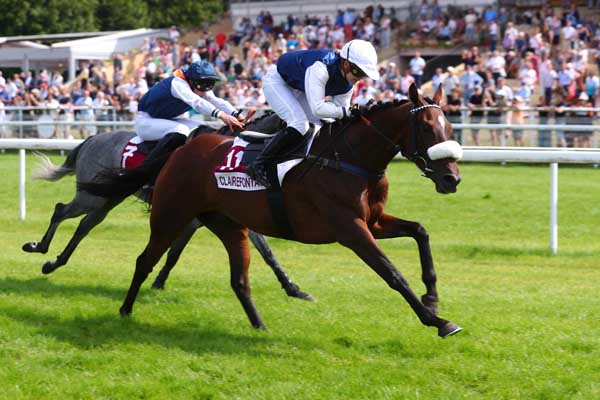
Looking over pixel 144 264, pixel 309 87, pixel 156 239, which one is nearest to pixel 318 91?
pixel 309 87

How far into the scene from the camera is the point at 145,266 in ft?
23.0

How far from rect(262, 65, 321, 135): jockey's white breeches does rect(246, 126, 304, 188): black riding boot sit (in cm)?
6

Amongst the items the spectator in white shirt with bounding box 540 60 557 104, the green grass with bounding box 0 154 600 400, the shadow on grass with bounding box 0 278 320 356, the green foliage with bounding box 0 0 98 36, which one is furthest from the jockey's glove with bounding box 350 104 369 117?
the green foliage with bounding box 0 0 98 36

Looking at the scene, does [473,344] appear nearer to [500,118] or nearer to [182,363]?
[182,363]

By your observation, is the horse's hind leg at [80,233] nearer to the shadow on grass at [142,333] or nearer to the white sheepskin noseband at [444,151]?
the shadow on grass at [142,333]

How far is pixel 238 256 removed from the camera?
22.7ft

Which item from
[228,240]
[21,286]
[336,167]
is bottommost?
[21,286]

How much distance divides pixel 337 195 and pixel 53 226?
3.61 meters

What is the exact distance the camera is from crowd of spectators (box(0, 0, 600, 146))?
18016 mm

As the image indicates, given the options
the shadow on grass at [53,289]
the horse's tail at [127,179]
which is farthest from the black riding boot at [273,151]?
the shadow on grass at [53,289]

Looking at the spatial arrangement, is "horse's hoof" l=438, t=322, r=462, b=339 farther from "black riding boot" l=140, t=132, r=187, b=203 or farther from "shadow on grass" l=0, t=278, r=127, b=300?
"black riding boot" l=140, t=132, r=187, b=203

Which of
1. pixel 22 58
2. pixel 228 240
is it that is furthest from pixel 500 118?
pixel 22 58

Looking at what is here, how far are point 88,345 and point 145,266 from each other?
0.99m

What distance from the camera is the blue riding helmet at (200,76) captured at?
812cm
